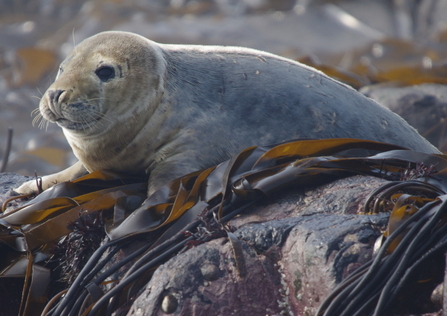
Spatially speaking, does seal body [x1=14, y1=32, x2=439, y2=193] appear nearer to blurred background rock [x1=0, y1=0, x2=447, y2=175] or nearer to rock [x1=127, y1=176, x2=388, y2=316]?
rock [x1=127, y1=176, x2=388, y2=316]

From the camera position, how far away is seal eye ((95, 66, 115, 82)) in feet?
10.0

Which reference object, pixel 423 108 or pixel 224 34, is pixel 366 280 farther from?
pixel 224 34

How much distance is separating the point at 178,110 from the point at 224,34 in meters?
7.22

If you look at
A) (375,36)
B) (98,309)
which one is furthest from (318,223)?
(375,36)

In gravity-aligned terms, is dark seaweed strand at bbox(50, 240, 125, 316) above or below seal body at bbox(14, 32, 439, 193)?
below

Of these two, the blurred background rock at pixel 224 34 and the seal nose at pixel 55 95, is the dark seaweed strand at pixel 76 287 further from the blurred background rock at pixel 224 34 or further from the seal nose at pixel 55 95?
the blurred background rock at pixel 224 34

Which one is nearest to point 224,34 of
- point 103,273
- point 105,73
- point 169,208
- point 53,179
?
point 53,179

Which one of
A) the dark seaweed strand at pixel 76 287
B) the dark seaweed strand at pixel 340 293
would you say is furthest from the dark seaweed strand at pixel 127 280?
the dark seaweed strand at pixel 340 293

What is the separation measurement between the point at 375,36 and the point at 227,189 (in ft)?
28.9

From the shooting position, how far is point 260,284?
2.01 meters

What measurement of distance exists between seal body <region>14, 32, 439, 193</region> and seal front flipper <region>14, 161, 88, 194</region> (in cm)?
1

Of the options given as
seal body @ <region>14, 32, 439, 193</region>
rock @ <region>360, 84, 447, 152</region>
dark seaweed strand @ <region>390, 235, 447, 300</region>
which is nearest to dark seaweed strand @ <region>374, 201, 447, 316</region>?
dark seaweed strand @ <region>390, 235, 447, 300</region>

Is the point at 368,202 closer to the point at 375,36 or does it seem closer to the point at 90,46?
the point at 90,46

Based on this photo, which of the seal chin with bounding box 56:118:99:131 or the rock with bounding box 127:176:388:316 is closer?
the rock with bounding box 127:176:388:316
